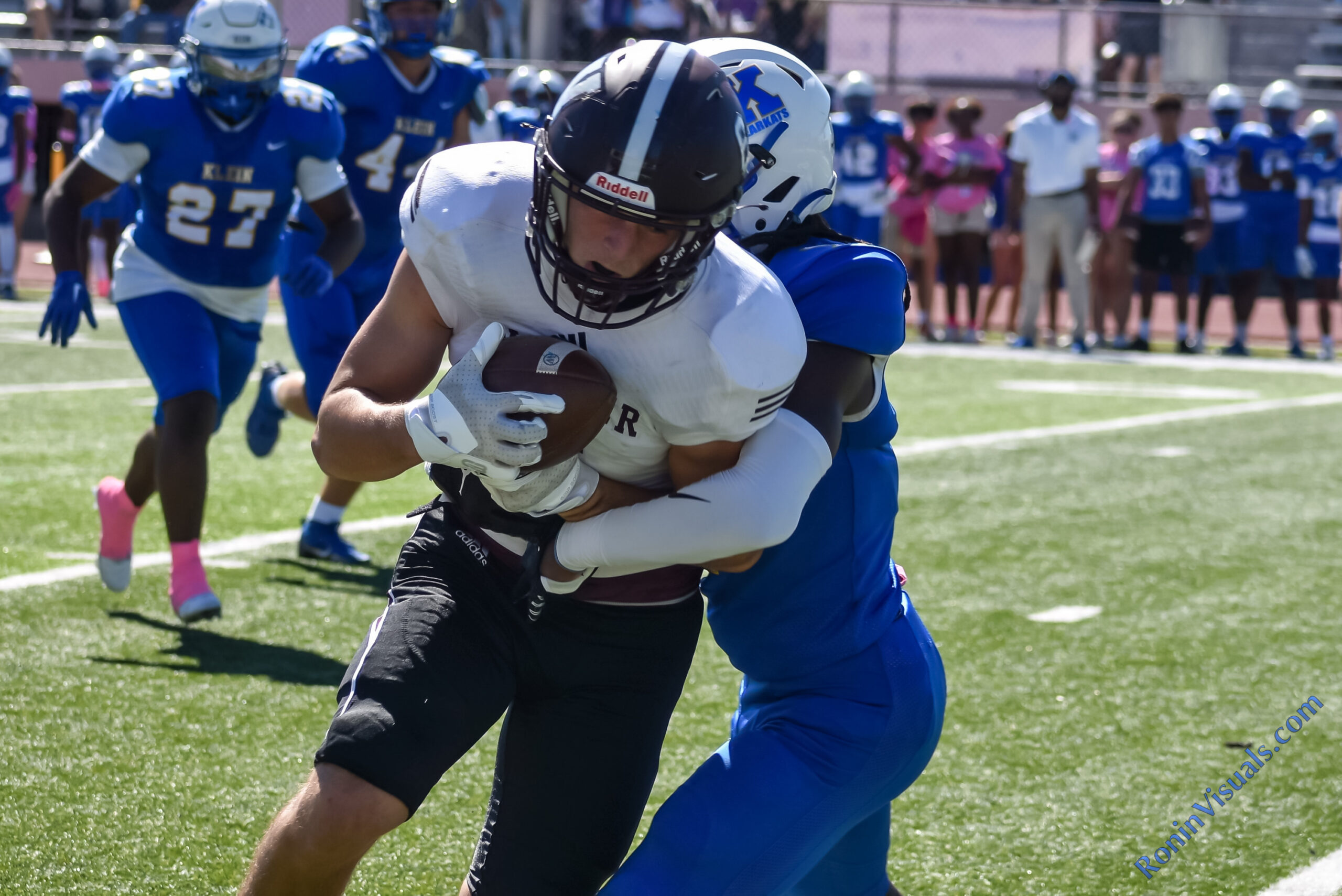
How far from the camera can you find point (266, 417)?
5.70 meters

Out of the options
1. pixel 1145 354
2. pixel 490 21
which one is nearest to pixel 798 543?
pixel 1145 354

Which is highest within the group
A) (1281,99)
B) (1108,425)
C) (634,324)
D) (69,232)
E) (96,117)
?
(634,324)

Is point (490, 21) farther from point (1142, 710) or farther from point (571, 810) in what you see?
point (571, 810)

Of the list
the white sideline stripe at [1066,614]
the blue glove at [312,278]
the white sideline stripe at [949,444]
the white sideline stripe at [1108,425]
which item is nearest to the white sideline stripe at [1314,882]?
the white sideline stripe at [1066,614]

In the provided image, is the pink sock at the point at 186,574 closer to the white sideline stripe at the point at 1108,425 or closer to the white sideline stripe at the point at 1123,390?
the white sideline stripe at the point at 1108,425

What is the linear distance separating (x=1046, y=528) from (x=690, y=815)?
4.35m

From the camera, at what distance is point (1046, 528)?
6.18m

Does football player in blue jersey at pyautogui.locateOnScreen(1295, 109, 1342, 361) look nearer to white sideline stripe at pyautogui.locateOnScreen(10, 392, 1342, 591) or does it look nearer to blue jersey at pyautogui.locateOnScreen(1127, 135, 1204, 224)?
blue jersey at pyautogui.locateOnScreen(1127, 135, 1204, 224)

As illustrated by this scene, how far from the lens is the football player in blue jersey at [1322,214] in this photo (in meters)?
12.9

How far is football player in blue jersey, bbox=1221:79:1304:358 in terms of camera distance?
42.2 ft

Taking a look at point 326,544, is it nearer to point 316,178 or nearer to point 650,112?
point 316,178

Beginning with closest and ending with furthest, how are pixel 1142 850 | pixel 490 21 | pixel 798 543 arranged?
pixel 798 543
pixel 1142 850
pixel 490 21

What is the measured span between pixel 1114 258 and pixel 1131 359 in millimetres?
1295
